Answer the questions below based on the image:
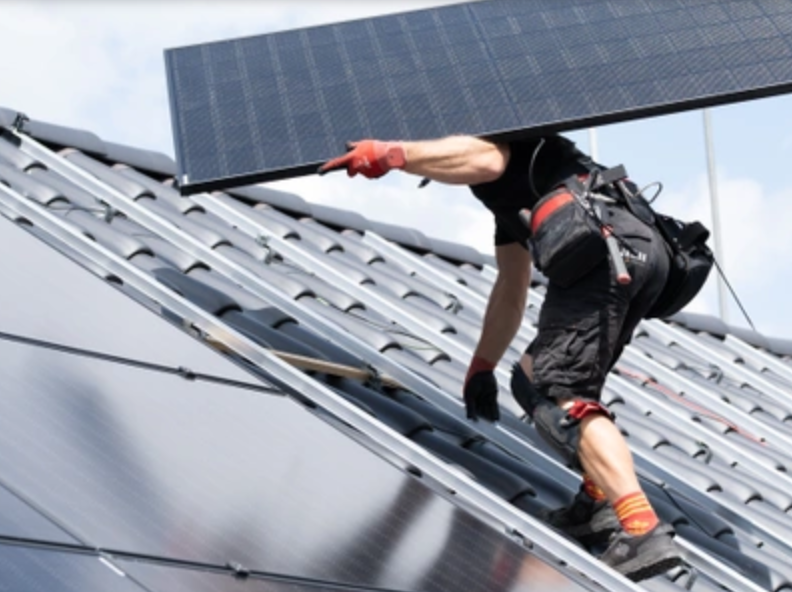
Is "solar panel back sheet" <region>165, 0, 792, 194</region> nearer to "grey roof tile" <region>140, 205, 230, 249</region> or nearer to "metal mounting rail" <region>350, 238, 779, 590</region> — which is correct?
"metal mounting rail" <region>350, 238, 779, 590</region>

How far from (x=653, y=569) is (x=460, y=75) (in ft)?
6.81

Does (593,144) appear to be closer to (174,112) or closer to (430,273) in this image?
(430,273)

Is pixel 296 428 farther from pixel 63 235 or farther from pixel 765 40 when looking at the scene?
pixel 765 40

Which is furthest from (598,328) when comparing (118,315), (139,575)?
(139,575)

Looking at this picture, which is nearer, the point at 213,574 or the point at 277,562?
the point at 213,574

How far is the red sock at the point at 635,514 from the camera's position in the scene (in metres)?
5.09

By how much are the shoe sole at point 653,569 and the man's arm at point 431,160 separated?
4.32 ft

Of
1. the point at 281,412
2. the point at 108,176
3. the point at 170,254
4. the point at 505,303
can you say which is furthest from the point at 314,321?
the point at 108,176

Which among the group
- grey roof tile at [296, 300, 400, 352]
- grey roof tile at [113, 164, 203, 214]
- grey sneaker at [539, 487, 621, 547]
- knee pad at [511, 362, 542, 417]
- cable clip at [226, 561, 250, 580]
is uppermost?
grey roof tile at [113, 164, 203, 214]

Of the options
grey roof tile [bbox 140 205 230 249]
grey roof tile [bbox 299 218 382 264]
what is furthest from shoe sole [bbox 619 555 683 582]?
grey roof tile [bbox 299 218 382 264]

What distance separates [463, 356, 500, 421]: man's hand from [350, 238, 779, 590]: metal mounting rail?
37cm

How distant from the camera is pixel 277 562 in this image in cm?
376

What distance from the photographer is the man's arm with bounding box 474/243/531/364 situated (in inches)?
245

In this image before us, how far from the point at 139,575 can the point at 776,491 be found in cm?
497
